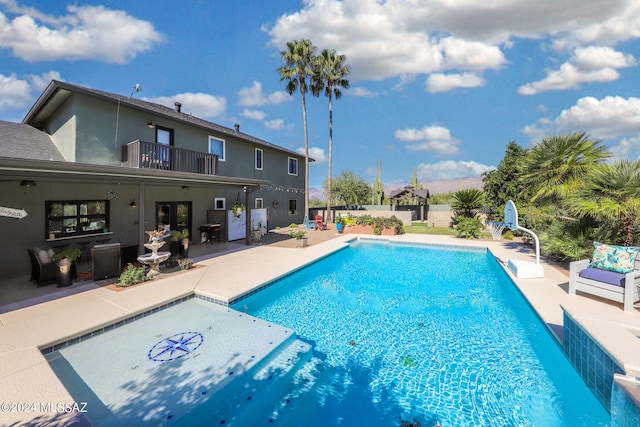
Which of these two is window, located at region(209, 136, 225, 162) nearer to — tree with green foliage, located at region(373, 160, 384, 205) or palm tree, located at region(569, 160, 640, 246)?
palm tree, located at region(569, 160, 640, 246)

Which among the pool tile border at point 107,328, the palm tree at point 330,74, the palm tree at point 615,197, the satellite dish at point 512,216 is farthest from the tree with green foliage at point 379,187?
the pool tile border at point 107,328

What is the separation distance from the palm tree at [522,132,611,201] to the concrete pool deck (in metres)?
2.70

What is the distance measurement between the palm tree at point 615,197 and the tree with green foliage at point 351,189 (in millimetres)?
29410

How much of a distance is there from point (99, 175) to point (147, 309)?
3700 mm

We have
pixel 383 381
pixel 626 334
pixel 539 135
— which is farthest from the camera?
pixel 539 135

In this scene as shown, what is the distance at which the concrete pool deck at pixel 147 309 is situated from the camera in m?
2.86

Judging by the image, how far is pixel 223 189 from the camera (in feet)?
48.2

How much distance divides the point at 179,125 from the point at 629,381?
49.6 ft

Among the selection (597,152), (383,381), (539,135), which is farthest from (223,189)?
(597,152)

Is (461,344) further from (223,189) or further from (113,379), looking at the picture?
(223,189)

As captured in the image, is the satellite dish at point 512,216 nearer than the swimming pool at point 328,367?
No

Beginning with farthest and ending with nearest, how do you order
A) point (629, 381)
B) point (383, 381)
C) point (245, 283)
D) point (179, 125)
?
point (179, 125) < point (245, 283) < point (383, 381) < point (629, 381)

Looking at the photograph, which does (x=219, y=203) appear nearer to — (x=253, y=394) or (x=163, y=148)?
(x=163, y=148)

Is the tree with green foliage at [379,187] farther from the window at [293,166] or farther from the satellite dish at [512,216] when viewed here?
the satellite dish at [512,216]
